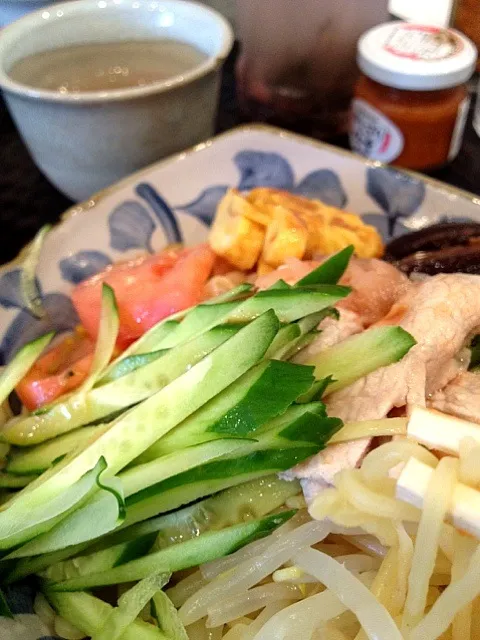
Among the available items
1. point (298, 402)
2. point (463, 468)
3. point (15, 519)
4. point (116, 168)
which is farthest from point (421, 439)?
point (116, 168)

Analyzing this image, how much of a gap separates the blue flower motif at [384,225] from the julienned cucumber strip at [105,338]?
0.78 metres

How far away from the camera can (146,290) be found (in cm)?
153

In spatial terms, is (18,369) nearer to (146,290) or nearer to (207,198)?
(146,290)

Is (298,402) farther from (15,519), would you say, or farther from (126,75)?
(126,75)

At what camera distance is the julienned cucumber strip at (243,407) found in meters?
1.01

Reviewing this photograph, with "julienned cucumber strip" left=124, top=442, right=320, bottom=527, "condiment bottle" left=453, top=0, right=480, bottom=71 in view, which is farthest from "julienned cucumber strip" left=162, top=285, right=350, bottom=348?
"condiment bottle" left=453, top=0, right=480, bottom=71

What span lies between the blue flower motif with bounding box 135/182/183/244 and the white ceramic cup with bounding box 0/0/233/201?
4.1 inches

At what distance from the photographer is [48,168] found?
1847mm

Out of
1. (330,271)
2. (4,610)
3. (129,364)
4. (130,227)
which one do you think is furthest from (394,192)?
(4,610)

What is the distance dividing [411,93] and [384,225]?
0.39 m

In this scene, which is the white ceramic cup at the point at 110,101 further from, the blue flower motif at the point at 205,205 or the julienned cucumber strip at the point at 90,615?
the julienned cucumber strip at the point at 90,615

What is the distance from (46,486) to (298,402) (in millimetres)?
425

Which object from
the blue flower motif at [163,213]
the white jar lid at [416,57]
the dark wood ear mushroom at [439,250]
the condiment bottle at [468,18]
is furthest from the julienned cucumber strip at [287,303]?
the condiment bottle at [468,18]

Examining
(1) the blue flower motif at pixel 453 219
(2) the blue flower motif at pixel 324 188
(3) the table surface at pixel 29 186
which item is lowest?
(3) the table surface at pixel 29 186
